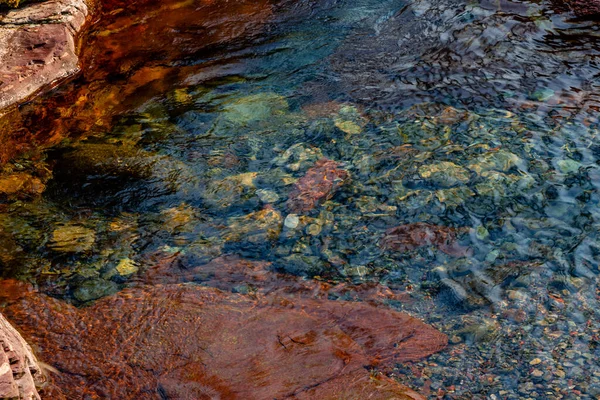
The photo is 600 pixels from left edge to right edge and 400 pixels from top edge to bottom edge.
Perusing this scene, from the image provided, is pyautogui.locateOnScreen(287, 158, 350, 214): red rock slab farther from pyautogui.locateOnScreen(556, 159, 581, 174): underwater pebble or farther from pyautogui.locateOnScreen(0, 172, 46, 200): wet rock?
pyautogui.locateOnScreen(0, 172, 46, 200): wet rock

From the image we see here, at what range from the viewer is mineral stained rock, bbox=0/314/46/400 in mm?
2914

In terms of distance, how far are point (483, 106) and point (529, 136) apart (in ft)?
2.21

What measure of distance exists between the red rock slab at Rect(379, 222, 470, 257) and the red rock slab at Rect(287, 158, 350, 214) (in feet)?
2.33

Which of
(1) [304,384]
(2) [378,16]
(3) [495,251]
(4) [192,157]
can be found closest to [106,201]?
(4) [192,157]

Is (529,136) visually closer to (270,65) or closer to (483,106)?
(483,106)

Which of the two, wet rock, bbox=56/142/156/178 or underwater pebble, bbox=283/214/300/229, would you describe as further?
wet rock, bbox=56/142/156/178

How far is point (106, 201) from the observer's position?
5.12 meters

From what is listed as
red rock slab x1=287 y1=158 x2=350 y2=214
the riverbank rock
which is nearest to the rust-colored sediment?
the riverbank rock

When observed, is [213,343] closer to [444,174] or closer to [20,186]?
[444,174]

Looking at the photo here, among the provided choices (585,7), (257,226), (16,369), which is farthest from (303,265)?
(585,7)

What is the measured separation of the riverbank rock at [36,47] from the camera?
654 centimetres

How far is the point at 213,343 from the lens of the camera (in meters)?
3.79

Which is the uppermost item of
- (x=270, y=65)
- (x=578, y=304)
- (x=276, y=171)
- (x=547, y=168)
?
(x=270, y=65)

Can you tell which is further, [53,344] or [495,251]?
[495,251]
